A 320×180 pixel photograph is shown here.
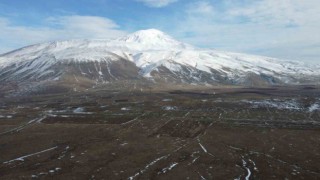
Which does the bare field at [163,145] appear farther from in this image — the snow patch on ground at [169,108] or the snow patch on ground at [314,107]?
the snow patch on ground at [169,108]

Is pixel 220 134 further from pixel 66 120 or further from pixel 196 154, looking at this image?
pixel 66 120

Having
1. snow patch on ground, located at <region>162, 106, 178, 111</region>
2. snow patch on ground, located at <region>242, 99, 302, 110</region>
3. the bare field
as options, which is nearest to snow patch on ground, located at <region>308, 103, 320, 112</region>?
snow patch on ground, located at <region>242, 99, 302, 110</region>

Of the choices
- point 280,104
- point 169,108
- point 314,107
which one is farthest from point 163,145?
point 280,104

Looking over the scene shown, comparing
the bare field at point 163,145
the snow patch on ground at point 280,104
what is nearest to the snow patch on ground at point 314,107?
the snow patch on ground at point 280,104

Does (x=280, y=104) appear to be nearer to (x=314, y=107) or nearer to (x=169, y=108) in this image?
(x=314, y=107)

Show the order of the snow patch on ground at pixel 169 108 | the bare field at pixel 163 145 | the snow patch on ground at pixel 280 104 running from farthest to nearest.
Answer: the snow patch on ground at pixel 280 104
the snow patch on ground at pixel 169 108
the bare field at pixel 163 145

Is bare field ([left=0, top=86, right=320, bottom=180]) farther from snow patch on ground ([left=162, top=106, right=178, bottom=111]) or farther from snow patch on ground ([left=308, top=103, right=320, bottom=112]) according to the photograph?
snow patch on ground ([left=162, top=106, right=178, bottom=111])

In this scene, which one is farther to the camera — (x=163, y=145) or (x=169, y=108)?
(x=169, y=108)

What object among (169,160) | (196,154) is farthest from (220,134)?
(169,160)

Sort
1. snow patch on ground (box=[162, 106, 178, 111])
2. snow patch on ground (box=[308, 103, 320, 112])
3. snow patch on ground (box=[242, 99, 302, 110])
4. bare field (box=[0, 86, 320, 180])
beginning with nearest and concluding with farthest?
bare field (box=[0, 86, 320, 180])
snow patch on ground (box=[308, 103, 320, 112])
snow patch on ground (box=[162, 106, 178, 111])
snow patch on ground (box=[242, 99, 302, 110])
